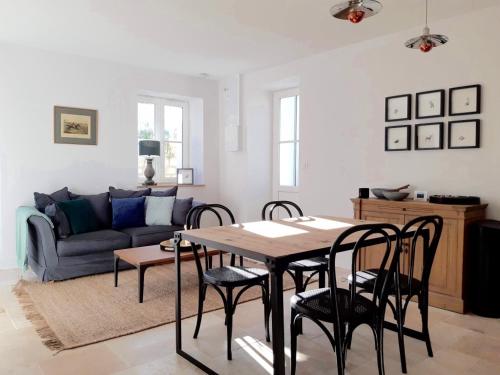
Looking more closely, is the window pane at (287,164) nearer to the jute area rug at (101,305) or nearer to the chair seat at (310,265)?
the jute area rug at (101,305)

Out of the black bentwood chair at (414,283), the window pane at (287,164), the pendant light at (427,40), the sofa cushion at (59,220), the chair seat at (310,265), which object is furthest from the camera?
the window pane at (287,164)

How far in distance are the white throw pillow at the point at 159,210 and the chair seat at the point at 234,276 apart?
240 cm

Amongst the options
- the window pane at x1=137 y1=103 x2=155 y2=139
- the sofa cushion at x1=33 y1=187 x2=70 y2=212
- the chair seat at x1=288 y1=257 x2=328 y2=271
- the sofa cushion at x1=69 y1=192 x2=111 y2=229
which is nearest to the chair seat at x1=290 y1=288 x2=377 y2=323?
the chair seat at x1=288 y1=257 x2=328 y2=271

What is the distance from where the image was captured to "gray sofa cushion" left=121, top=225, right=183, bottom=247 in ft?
14.8

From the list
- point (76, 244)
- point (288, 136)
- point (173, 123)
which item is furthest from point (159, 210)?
point (288, 136)

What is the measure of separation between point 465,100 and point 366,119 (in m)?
1.00

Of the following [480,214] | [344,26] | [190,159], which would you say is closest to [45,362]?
[480,214]

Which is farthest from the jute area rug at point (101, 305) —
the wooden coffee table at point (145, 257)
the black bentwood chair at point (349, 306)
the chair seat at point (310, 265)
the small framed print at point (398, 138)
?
the small framed print at point (398, 138)

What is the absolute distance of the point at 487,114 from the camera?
134 inches

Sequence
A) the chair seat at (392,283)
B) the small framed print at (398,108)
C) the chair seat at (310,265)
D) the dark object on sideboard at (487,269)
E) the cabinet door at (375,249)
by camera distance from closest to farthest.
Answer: the chair seat at (392,283), the chair seat at (310,265), the dark object on sideboard at (487,269), the cabinet door at (375,249), the small framed print at (398,108)

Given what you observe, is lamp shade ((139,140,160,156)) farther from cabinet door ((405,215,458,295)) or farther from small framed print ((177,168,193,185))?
cabinet door ((405,215,458,295))

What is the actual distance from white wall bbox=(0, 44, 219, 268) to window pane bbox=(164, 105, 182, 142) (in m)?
0.40

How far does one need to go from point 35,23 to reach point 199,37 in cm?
152

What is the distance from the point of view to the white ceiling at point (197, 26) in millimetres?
3355
